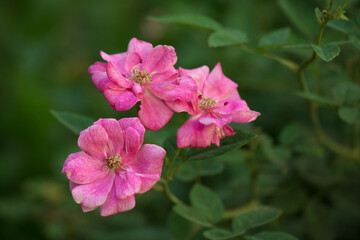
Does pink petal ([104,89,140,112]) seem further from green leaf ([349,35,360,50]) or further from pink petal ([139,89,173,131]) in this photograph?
green leaf ([349,35,360,50])

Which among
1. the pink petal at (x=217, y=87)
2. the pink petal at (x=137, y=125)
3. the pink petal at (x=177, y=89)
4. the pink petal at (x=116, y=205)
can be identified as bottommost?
the pink petal at (x=116, y=205)

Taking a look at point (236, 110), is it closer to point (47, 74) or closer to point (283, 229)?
point (283, 229)

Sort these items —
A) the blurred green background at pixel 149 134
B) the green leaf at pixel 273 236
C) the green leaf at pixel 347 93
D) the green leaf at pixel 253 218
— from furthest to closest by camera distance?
the blurred green background at pixel 149 134 → the green leaf at pixel 347 93 → the green leaf at pixel 253 218 → the green leaf at pixel 273 236

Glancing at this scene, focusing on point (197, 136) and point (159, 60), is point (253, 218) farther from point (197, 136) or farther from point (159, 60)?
point (159, 60)

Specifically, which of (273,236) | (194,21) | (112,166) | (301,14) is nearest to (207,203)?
(273,236)

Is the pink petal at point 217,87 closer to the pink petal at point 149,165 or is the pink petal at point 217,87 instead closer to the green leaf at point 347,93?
the pink petal at point 149,165

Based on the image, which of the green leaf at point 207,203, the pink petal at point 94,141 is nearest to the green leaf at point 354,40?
the green leaf at point 207,203

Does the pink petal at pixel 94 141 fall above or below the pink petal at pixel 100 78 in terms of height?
below

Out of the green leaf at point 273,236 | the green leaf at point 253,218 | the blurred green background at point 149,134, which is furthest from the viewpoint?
the blurred green background at point 149,134

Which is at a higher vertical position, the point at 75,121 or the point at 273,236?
the point at 75,121
